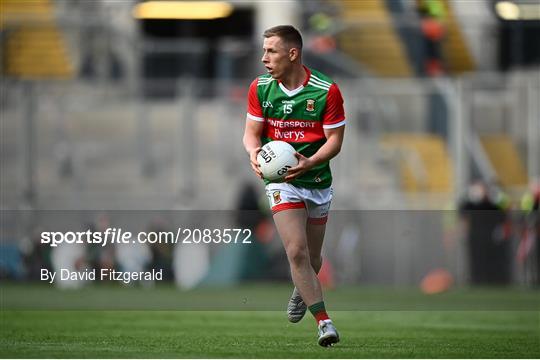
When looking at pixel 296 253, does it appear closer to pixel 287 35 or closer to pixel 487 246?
pixel 287 35

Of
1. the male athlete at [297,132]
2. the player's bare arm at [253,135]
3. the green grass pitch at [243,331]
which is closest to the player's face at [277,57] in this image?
the male athlete at [297,132]

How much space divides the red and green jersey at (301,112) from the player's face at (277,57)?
0.14m

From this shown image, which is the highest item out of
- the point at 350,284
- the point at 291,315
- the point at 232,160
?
the point at 291,315

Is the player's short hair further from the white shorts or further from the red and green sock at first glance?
the red and green sock

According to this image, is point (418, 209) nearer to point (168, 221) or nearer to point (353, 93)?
point (353, 93)

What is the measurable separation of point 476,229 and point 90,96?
7515mm

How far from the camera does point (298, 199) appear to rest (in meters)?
11.7

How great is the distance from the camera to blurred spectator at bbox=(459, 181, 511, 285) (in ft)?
80.6

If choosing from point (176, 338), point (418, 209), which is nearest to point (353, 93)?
point (418, 209)

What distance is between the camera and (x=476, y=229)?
24.9 m

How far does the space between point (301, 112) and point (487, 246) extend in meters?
13.6

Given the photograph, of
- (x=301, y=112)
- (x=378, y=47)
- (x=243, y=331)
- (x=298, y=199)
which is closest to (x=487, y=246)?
(x=378, y=47)

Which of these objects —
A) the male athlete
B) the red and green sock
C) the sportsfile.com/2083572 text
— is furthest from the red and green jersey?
the sportsfile.com/2083572 text

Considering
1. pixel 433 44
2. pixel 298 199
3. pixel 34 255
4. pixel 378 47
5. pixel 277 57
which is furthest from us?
pixel 433 44
